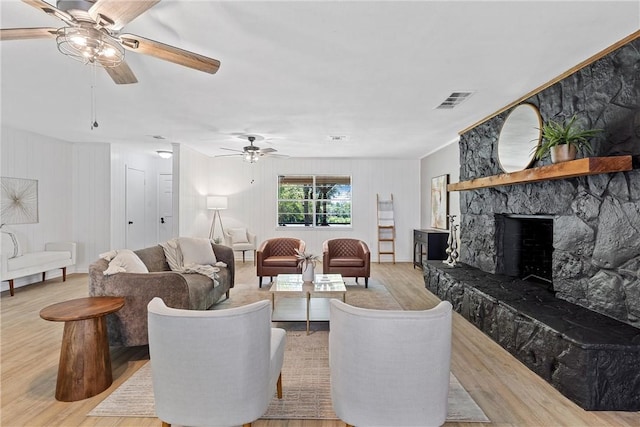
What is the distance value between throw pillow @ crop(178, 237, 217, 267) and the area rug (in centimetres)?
169

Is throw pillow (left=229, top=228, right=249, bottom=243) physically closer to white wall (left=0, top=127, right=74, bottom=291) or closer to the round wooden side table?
white wall (left=0, top=127, right=74, bottom=291)

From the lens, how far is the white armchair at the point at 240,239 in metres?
7.54

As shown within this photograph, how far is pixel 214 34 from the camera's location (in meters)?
2.37

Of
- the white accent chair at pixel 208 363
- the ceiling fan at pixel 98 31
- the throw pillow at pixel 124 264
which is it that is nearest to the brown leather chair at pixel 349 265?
the throw pillow at pixel 124 264

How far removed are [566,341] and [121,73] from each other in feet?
11.8

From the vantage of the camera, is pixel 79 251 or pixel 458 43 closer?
pixel 458 43

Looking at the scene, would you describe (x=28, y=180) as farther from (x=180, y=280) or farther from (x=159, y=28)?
(x=159, y=28)

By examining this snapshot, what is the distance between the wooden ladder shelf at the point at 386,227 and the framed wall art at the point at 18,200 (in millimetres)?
6651

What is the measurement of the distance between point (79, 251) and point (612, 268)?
26.1ft

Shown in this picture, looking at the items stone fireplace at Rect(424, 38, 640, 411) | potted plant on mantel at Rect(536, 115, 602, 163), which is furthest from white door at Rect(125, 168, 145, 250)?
potted plant on mantel at Rect(536, 115, 602, 163)

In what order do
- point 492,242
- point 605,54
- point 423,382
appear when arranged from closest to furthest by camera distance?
point 423,382 → point 605,54 → point 492,242

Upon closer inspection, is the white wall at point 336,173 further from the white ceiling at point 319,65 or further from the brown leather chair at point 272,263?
the white ceiling at point 319,65

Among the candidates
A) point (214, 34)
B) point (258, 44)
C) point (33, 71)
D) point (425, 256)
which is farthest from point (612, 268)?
point (33, 71)

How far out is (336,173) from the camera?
8.28 metres
